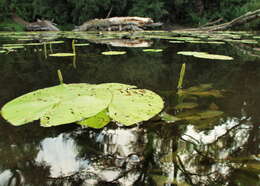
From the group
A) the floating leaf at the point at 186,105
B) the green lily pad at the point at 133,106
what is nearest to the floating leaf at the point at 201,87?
the floating leaf at the point at 186,105

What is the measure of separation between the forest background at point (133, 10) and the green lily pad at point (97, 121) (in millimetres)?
8872

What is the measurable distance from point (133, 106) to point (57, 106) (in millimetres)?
252

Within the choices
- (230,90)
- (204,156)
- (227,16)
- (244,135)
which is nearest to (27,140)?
(204,156)

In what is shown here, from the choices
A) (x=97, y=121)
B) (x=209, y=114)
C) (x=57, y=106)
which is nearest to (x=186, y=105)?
(x=209, y=114)

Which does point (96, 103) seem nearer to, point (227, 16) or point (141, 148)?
point (141, 148)

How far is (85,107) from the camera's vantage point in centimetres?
58

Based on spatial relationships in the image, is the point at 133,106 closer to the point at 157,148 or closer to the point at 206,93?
the point at 157,148

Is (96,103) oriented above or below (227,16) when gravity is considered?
below

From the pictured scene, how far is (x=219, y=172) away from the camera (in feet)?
1.32

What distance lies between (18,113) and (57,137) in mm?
157

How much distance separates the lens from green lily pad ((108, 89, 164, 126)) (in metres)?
0.53

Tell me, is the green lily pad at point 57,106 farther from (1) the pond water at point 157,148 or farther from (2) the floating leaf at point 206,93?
(2) the floating leaf at point 206,93

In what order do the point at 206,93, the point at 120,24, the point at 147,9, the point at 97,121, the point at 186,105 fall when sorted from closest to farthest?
the point at 97,121 → the point at 186,105 → the point at 206,93 → the point at 120,24 → the point at 147,9

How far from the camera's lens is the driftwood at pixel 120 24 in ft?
20.9
